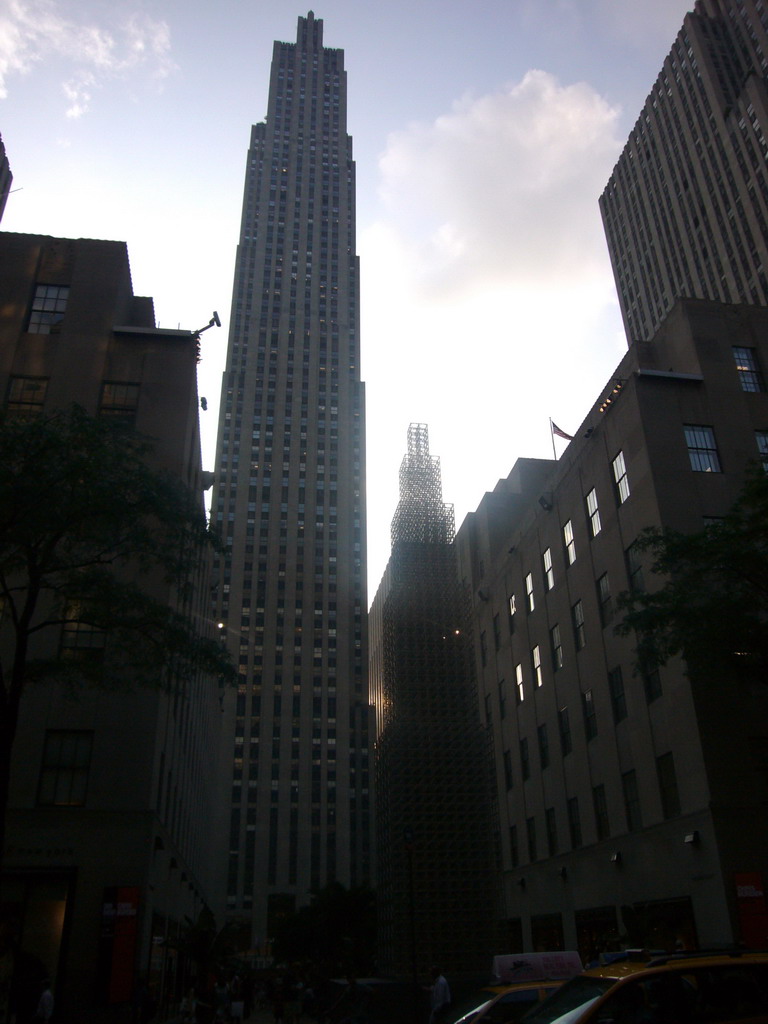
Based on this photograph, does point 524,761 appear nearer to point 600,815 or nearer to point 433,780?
point 600,815

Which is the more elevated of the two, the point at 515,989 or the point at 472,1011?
the point at 515,989

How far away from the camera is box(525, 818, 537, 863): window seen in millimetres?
40750

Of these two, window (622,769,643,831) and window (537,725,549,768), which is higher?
window (537,725,549,768)

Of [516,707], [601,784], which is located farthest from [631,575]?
[516,707]

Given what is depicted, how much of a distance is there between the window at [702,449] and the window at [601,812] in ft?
44.7

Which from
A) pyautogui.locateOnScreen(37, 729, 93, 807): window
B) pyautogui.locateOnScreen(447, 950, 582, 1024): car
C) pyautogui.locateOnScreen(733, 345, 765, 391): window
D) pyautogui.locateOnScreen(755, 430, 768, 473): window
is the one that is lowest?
pyautogui.locateOnScreen(447, 950, 582, 1024): car

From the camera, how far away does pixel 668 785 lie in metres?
27.5

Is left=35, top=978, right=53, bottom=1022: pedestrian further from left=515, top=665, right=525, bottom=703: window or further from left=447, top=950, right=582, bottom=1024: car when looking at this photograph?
left=515, top=665, right=525, bottom=703: window

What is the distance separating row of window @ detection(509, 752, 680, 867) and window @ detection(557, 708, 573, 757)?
219 cm

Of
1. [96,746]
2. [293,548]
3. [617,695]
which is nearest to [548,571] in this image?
[617,695]

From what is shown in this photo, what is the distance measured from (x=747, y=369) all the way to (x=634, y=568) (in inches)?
387

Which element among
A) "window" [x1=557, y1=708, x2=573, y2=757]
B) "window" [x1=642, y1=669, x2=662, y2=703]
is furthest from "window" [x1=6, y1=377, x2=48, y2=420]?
"window" [x1=557, y1=708, x2=573, y2=757]

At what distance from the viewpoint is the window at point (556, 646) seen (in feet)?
127

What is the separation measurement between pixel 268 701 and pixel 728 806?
96654 millimetres
